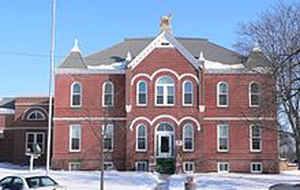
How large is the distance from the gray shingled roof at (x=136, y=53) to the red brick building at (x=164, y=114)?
89 centimetres

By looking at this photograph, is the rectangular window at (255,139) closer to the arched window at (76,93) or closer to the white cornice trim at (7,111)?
the arched window at (76,93)

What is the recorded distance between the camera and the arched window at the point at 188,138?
4400 centimetres

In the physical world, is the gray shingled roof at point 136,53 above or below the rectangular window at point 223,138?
above

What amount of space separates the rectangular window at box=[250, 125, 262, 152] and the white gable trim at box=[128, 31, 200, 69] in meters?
7.27

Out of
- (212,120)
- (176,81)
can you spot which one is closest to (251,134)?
(212,120)

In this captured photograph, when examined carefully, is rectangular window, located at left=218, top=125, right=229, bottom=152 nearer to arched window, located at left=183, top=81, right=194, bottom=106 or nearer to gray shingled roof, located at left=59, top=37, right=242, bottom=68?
arched window, located at left=183, top=81, right=194, bottom=106

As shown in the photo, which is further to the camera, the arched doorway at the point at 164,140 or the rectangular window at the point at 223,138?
the rectangular window at the point at 223,138

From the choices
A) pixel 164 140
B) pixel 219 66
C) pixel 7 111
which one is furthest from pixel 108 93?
pixel 7 111

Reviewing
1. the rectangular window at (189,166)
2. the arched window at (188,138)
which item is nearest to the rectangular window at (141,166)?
the rectangular window at (189,166)

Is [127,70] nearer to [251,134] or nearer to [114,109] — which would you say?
[114,109]

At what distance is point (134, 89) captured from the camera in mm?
44500

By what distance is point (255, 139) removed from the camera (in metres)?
45.1

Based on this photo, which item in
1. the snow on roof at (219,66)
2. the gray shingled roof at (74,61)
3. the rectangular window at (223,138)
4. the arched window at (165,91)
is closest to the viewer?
the arched window at (165,91)

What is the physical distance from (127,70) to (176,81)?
4.20 m
